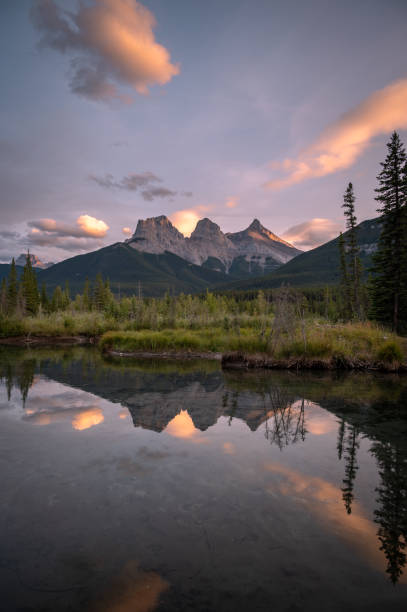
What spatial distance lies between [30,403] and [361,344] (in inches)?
690

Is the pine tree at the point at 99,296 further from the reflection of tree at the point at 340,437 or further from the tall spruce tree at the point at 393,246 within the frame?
the reflection of tree at the point at 340,437

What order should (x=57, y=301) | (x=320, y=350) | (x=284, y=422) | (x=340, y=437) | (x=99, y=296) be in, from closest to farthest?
1. (x=340, y=437)
2. (x=284, y=422)
3. (x=320, y=350)
4. (x=57, y=301)
5. (x=99, y=296)

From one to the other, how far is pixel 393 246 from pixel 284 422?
25361mm

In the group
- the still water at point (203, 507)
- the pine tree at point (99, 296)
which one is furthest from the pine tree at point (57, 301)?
the still water at point (203, 507)

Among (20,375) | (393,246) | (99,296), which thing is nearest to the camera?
(20,375)

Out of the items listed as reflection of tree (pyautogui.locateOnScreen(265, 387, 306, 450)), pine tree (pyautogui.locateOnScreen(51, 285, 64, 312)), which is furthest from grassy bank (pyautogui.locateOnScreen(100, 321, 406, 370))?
pine tree (pyautogui.locateOnScreen(51, 285, 64, 312))

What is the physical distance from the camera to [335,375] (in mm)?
17312

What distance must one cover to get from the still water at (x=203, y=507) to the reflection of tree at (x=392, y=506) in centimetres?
3

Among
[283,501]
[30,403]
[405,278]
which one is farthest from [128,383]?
[405,278]

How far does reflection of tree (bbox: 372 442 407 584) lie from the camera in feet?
13.9

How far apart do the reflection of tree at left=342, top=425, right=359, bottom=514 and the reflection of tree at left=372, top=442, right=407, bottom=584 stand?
16.4 inches

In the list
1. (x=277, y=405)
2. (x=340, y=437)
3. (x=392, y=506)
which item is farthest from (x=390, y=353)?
(x=392, y=506)

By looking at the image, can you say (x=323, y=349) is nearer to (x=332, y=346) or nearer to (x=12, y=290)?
(x=332, y=346)

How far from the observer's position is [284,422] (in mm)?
9758
